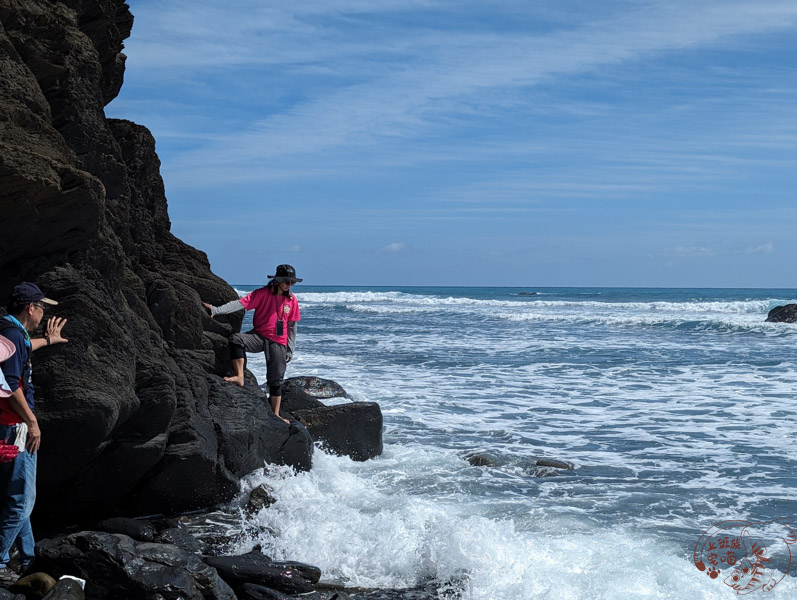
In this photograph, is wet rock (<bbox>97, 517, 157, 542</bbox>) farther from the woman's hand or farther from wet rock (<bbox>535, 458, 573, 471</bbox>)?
wet rock (<bbox>535, 458, 573, 471</bbox>)

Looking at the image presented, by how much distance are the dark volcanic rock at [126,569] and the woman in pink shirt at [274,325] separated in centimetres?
371

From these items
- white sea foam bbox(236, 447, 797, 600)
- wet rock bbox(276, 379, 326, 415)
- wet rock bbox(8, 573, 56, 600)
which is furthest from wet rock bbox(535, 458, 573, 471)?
wet rock bbox(8, 573, 56, 600)

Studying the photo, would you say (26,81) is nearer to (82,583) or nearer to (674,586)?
(82,583)

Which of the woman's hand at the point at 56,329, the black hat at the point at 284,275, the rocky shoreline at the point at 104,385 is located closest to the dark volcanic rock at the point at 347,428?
the rocky shoreline at the point at 104,385

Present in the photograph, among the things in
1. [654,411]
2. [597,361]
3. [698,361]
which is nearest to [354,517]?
[654,411]

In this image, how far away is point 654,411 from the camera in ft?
40.9

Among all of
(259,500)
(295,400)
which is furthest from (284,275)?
(259,500)

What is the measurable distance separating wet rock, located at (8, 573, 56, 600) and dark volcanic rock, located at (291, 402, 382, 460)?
15.2 feet

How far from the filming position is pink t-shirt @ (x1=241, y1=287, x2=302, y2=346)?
8.85 meters

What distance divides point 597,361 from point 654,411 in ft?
22.8

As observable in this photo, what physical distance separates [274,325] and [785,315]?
102ft

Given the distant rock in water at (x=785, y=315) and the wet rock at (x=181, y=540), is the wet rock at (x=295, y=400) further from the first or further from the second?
the distant rock in water at (x=785, y=315)

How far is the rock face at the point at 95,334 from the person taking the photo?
572cm

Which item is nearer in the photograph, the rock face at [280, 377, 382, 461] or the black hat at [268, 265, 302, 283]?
the black hat at [268, 265, 302, 283]
